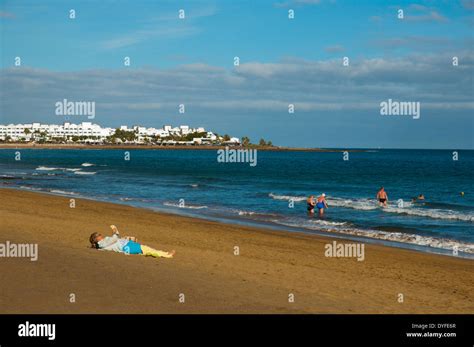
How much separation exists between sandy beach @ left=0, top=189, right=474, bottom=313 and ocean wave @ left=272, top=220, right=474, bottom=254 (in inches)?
109

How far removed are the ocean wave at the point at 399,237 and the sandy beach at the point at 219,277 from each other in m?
2.78

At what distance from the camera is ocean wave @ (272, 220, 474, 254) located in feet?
65.7

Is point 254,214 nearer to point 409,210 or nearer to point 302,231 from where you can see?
point 302,231

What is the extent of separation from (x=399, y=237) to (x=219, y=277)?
12313 millimetres

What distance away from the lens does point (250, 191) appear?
144 feet

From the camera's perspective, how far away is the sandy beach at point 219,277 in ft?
30.8

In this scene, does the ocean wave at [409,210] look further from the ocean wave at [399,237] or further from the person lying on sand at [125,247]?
the person lying on sand at [125,247]

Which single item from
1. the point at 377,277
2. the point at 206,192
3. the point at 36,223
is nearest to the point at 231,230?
the point at 36,223

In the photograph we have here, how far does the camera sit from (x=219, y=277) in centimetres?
1183
